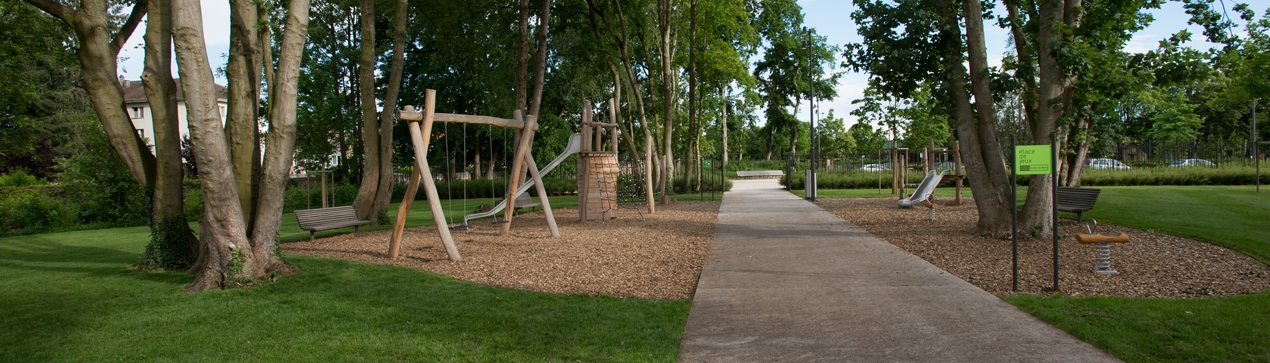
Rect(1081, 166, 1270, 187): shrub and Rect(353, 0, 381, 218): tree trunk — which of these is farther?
Rect(1081, 166, 1270, 187): shrub

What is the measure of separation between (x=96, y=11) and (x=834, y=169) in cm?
2966

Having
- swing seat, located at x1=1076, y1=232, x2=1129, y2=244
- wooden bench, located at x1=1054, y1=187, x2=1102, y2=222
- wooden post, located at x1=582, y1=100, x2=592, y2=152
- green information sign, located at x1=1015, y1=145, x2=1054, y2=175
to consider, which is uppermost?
wooden post, located at x1=582, y1=100, x2=592, y2=152

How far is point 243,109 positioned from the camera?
27.1ft

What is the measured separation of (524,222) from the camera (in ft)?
50.4

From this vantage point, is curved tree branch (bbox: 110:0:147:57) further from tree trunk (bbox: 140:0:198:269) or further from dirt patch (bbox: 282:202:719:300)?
dirt patch (bbox: 282:202:719:300)

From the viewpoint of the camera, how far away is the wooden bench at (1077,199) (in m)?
11.7

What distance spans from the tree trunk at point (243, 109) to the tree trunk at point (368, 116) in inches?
214

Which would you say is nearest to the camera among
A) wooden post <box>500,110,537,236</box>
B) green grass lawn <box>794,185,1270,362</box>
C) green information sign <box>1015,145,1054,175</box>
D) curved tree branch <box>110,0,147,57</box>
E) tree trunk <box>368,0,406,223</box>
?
green grass lawn <box>794,185,1270,362</box>

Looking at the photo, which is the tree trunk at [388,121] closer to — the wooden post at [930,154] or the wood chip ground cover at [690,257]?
the wood chip ground cover at [690,257]

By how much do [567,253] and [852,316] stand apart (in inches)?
204

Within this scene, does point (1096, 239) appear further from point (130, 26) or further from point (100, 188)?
point (100, 188)

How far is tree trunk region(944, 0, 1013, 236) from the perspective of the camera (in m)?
10.5

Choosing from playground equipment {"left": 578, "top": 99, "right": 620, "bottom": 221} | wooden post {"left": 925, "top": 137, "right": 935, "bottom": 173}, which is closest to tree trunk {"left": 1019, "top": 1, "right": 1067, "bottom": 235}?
playground equipment {"left": 578, "top": 99, "right": 620, "bottom": 221}

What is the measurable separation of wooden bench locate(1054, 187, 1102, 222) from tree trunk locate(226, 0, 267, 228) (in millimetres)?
12212
